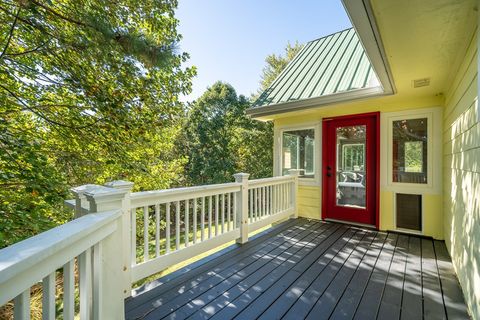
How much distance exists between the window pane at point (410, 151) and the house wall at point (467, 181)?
1.09 meters

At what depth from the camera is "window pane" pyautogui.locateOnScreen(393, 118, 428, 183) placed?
3.86 m

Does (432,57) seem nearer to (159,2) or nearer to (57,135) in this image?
(159,2)

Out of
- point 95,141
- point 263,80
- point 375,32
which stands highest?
point 263,80

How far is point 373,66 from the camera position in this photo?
8.68 feet

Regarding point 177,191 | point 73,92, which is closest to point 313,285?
point 177,191

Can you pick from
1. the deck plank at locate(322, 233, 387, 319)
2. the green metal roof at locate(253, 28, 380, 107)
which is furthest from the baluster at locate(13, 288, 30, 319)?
the green metal roof at locate(253, 28, 380, 107)

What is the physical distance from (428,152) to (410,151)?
0.79 ft

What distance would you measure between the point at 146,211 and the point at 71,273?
1.39 metres

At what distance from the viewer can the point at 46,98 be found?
2969 millimetres

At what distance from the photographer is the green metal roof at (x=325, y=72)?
434 cm

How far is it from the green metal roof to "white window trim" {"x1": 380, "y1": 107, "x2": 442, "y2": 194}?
87 centimetres

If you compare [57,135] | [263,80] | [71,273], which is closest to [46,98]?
[57,135]

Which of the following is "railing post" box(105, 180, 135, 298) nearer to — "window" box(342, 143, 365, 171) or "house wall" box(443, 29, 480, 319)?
"house wall" box(443, 29, 480, 319)

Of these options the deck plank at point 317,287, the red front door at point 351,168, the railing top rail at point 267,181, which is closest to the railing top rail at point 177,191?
the railing top rail at point 267,181
